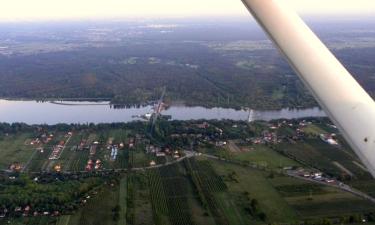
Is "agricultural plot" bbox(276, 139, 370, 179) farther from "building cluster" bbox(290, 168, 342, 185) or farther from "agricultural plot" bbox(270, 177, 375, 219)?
"agricultural plot" bbox(270, 177, 375, 219)

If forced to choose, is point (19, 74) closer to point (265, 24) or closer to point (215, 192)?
point (215, 192)

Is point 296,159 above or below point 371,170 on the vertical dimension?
below

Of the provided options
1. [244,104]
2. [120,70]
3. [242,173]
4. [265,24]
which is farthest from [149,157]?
[120,70]

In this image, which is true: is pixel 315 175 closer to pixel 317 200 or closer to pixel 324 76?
pixel 317 200

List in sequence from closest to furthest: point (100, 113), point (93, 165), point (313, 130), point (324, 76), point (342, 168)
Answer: point (324, 76) → point (342, 168) → point (93, 165) → point (313, 130) → point (100, 113)

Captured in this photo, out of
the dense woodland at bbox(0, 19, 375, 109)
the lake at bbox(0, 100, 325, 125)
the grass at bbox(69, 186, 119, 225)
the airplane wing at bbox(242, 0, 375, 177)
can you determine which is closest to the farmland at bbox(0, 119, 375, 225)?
the grass at bbox(69, 186, 119, 225)

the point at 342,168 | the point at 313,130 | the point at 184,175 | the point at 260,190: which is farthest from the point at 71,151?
the point at 313,130

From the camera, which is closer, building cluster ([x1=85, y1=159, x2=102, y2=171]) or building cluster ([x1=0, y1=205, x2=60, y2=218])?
building cluster ([x1=0, y1=205, x2=60, y2=218])
